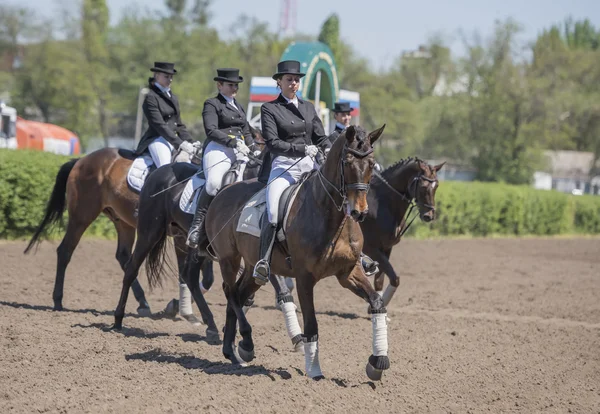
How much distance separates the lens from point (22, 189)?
17.6 metres

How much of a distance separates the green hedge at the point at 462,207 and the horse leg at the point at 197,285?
15.7ft

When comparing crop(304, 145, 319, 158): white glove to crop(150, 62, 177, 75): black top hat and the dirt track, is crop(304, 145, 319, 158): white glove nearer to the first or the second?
the dirt track

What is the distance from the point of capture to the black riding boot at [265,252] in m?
7.42

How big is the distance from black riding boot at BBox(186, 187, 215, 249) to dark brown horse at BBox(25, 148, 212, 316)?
1.82m

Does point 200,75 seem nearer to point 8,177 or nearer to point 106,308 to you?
point 8,177

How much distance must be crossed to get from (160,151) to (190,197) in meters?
1.52

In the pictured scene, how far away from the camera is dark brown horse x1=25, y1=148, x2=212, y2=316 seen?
1116cm

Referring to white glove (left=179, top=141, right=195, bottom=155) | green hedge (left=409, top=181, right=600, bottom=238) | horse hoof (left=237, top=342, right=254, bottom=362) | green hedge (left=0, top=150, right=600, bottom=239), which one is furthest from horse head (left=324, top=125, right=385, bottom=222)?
green hedge (left=409, top=181, right=600, bottom=238)

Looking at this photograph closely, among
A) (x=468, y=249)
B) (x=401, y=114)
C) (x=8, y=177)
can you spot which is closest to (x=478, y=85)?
(x=401, y=114)

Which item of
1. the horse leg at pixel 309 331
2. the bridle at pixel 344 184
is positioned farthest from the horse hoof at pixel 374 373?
the bridle at pixel 344 184

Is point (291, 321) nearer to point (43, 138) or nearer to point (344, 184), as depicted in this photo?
point (344, 184)

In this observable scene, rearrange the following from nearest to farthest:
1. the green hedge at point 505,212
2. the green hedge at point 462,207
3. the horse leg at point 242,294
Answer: the horse leg at point 242,294 < the green hedge at point 462,207 < the green hedge at point 505,212

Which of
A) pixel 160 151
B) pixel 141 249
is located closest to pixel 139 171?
pixel 160 151

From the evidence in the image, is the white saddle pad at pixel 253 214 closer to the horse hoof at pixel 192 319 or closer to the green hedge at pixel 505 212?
the horse hoof at pixel 192 319
